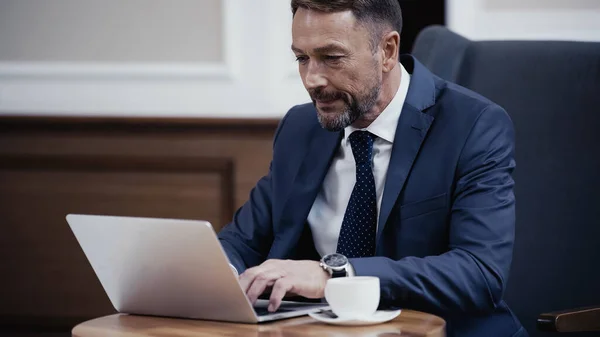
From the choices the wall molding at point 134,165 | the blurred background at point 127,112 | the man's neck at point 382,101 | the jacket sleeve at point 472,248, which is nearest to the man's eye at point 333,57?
the man's neck at point 382,101

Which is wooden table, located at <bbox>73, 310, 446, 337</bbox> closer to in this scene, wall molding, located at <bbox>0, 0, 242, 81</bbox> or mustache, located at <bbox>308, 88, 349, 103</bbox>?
mustache, located at <bbox>308, 88, 349, 103</bbox>

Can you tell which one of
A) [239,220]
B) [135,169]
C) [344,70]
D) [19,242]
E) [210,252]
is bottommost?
[19,242]

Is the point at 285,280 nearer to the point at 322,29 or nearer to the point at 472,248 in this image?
the point at 472,248

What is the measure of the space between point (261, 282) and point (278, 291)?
0.04 meters

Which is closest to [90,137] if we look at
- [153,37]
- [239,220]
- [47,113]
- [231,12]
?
[47,113]

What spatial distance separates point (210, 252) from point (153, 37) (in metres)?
1.82

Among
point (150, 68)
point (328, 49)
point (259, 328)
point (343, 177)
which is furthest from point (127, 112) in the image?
point (259, 328)

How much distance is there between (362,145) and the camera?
5.40 feet

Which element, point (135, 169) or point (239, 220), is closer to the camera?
point (239, 220)

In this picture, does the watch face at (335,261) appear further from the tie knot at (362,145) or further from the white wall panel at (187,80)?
the white wall panel at (187,80)

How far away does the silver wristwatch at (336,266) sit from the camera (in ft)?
4.44

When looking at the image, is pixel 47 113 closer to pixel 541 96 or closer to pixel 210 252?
pixel 541 96

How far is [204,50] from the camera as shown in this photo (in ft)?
9.52

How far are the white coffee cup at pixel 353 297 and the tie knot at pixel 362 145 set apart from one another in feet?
1.39
